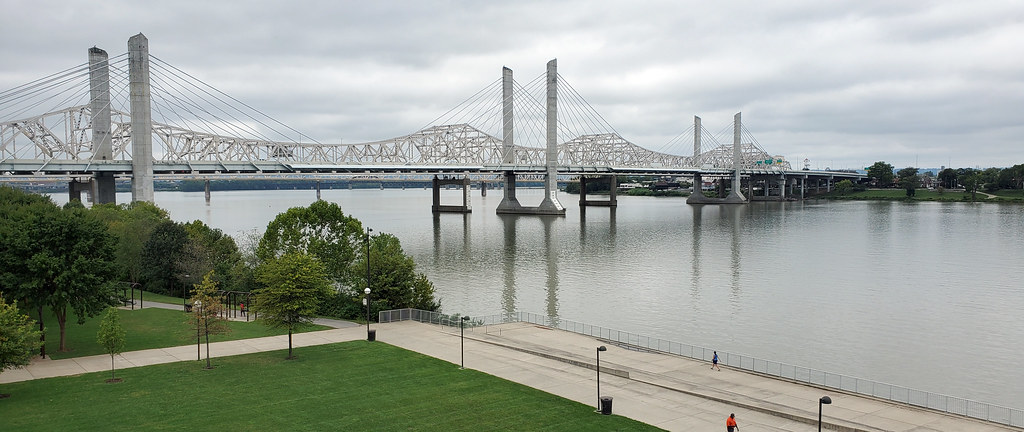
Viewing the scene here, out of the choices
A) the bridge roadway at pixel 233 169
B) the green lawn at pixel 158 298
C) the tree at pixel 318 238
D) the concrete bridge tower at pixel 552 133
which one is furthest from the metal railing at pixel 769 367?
the concrete bridge tower at pixel 552 133

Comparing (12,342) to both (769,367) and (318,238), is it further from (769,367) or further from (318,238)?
(769,367)

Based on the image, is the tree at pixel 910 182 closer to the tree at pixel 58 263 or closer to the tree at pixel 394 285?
the tree at pixel 394 285

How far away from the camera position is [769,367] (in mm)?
26562

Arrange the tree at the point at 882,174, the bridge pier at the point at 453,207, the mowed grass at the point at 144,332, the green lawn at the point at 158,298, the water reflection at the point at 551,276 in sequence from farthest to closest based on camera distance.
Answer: the tree at the point at 882,174 → the bridge pier at the point at 453,207 → the green lawn at the point at 158,298 → the water reflection at the point at 551,276 → the mowed grass at the point at 144,332

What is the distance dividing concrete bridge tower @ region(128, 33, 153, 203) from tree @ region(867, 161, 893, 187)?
578 ft

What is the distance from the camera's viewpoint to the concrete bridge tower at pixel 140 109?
216 feet

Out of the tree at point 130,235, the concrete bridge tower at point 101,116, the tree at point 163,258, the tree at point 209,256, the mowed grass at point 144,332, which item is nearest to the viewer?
the mowed grass at point 144,332

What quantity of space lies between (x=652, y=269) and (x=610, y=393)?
3263 centimetres

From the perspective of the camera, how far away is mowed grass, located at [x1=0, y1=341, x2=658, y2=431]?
1820cm

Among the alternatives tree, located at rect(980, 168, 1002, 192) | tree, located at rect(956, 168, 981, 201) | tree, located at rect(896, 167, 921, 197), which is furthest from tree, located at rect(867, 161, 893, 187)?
tree, located at rect(980, 168, 1002, 192)

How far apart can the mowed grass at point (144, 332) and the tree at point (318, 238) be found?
5.92 meters

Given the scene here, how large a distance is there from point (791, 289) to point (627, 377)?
24469 mm

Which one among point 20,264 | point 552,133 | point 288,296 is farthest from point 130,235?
point 552,133

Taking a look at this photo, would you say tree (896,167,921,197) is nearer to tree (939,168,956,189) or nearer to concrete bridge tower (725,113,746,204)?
tree (939,168,956,189)
